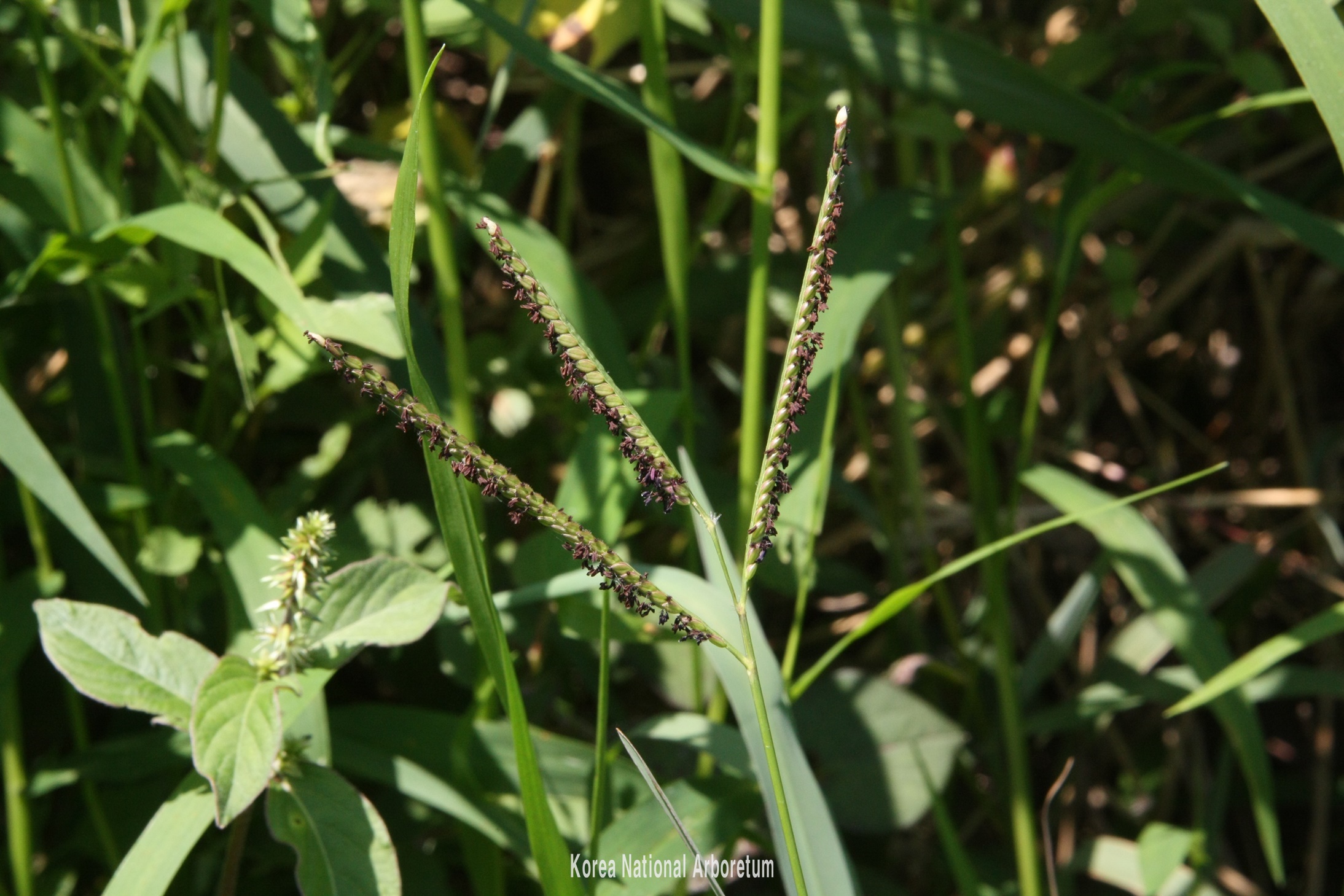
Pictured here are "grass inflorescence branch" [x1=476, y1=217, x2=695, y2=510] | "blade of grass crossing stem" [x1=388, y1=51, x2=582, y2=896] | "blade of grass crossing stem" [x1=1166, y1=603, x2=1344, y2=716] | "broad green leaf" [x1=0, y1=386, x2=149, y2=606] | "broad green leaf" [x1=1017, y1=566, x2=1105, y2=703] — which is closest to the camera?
"grass inflorescence branch" [x1=476, y1=217, x2=695, y2=510]

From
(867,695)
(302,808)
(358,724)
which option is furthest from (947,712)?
(302,808)

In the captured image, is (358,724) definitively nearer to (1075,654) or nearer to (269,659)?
(269,659)

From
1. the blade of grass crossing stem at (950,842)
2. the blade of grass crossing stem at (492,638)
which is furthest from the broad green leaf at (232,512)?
the blade of grass crossing stem at (950,842)

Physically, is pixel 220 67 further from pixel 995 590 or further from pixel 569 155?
pixel 995 590

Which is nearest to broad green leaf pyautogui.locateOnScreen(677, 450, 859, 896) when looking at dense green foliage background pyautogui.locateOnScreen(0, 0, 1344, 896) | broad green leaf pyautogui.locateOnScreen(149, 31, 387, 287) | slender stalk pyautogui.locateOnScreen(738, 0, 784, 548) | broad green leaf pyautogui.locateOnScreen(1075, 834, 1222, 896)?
dense green foliage background pyautogui.locateOnScreen(0, 0, 1344, 896)

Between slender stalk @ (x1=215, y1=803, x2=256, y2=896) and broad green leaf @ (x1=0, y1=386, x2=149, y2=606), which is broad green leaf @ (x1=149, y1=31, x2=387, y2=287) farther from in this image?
slender stalk @ (x1=215, y1=803, x2=256, y2=896)

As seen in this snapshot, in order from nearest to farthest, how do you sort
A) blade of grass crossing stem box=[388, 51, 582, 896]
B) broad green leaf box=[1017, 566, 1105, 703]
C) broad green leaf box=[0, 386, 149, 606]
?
1. blade of grass crossing stem box=[388, 51, 582, 896]
2. broad green leaf box=[0, 386, 149, 606]
3. broad green leaf box=[1017, 566, 1105, 703]

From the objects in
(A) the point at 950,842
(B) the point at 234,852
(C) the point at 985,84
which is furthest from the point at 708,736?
(C) the point at 985,84
